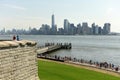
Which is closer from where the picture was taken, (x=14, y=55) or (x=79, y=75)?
(x=14, y=55)

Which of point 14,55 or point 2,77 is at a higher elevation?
point 14,55

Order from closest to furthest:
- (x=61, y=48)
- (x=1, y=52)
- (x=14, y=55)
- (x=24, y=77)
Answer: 1. (x=1, y=52)
2. (x=14, y=55)
3. (x=24, y=77)
4. (x=61, y=48)

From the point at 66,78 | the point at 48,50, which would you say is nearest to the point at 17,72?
the point at 66,78

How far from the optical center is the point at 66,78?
97.9 feet

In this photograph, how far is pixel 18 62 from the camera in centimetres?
1769

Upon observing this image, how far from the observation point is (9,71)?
658 inches

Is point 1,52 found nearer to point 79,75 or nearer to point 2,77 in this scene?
point 2,77

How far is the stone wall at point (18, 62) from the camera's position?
53.1 feet

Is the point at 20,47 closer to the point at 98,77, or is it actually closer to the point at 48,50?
the point at 98,77

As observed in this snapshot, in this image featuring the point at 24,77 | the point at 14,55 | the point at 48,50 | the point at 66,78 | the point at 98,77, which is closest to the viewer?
the point at 14,55

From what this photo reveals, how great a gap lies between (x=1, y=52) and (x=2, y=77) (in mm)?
1585

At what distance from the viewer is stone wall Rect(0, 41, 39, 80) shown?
16.2m

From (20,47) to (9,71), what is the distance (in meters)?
2.09

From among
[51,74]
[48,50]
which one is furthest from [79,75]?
[48,50]
